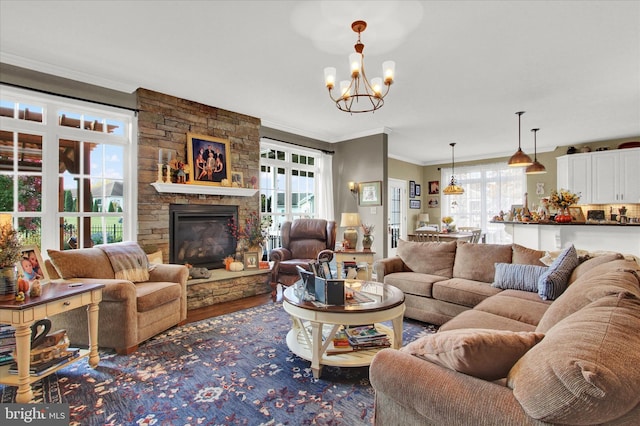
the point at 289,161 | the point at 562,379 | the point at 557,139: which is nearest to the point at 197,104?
the point at 289,161

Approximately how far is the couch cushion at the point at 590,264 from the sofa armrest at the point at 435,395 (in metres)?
1.83

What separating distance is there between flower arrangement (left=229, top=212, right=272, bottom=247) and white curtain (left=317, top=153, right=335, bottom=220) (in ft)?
5.36

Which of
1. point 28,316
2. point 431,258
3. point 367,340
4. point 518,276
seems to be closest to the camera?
point 28,316

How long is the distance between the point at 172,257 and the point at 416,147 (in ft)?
18.2

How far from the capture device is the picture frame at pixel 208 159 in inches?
171

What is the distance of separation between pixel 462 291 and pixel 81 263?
3.50 meters

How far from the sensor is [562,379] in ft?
2.66

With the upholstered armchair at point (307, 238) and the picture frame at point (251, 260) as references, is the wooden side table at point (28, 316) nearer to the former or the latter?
the picture frame at point (251, 260)

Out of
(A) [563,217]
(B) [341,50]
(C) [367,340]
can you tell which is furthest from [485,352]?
(A) [563,217]

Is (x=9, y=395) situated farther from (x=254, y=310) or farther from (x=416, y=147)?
(x=416, y=147)

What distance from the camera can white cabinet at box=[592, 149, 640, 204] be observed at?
5934mm

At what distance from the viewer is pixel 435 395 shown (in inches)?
42.6

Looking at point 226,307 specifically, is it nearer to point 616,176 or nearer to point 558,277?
point 558,277

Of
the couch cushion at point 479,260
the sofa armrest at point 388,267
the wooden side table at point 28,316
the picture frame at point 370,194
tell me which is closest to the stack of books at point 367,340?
the sofa armrest at point 388,267
